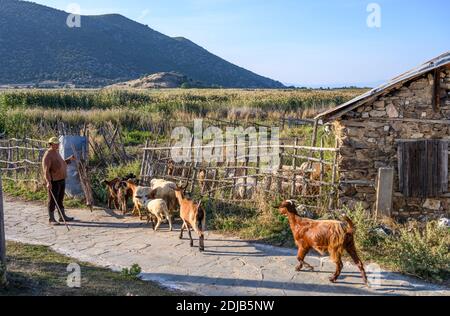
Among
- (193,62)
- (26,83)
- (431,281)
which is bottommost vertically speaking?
(431,281)

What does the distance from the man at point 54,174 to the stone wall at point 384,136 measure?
20.5 feet

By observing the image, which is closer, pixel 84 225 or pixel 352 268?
pixel 352 268

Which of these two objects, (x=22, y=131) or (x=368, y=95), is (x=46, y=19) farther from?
(x=368, y=95)

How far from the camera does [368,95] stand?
1019 centimetres

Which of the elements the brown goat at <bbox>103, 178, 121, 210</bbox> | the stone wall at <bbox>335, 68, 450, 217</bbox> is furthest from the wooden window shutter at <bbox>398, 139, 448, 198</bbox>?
the brown goat at <bbox>103, 178, 121, 210</bbox>

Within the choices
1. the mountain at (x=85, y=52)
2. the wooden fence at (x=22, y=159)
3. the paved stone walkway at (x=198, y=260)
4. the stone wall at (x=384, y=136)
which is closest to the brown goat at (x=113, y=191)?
the paved stone walkway at (x=198, y=260)

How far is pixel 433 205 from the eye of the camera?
1053 centimetres

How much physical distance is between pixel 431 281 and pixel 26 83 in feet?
223

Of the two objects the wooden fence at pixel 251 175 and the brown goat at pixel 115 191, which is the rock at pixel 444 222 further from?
the brown goat at pixel 115 191

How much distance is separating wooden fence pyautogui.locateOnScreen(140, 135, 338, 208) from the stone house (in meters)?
0.53

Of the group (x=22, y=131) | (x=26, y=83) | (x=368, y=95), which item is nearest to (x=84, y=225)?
(x=368, y=95)

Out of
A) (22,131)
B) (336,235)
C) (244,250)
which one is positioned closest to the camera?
(336,235)

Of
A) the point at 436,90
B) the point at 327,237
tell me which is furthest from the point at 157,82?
the point at 327,237

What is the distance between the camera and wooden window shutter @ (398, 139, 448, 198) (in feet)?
33.9
